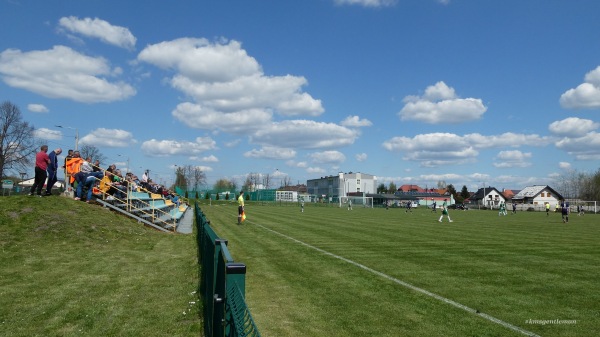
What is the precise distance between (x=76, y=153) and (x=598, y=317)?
1799cm

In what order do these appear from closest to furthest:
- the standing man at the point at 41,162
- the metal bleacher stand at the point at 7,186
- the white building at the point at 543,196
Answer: the standing man at the point at 41,162
the metal bleacher stand at the point at 7,186
the white building at the point at 543,196

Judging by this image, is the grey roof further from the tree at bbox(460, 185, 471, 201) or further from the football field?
the football field

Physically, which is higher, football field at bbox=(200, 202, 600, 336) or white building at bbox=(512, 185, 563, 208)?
white building at bbox=(512, 185, 563, 208)

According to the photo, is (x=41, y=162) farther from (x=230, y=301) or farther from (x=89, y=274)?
(x=230, y=301)

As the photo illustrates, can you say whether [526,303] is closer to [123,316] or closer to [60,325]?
[123,316]

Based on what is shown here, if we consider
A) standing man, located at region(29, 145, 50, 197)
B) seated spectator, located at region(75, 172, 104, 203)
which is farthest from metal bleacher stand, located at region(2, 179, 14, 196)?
standing man, located at region(29, 145, 50, 197)

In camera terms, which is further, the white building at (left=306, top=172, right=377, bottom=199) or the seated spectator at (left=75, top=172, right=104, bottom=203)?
the white building at (left=306, top=172, right=377, bottom=199)

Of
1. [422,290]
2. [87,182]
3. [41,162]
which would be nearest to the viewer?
[422,290]

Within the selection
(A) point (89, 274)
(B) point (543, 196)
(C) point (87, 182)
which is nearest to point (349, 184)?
(B) point (543, 196)

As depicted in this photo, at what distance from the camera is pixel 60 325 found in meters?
6.00

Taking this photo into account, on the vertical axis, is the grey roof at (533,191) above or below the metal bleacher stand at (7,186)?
above

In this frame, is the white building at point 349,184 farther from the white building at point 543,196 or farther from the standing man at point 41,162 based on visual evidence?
the standing man at point 41,162

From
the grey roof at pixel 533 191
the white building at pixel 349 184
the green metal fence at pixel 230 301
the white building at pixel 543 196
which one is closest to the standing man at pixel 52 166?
the green metal fence at pixel 230 301

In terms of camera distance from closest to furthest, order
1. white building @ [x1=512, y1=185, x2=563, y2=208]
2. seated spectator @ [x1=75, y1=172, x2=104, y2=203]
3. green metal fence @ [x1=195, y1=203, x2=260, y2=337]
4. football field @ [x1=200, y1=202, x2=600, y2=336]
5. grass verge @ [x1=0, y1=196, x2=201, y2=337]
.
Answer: green metal fence @ [x1=195, y1=203, x2=260, y2=337] < football field @ [x1=200, y1=202, x2=600, y2=336] < grass verge @ [x1=0, y1=196, x2=201, y2=337] < seated spectator @ [x1=75, y1=172, x2=104, y2=203] < white building @ [x1=512, y1=185, x2=563, y2=208]
